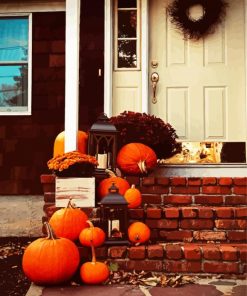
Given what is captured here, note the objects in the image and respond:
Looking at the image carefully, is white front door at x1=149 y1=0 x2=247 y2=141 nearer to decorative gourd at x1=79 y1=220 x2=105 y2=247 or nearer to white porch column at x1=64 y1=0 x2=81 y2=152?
white porch column at x1=64 y1=0 x2=81 y2=152

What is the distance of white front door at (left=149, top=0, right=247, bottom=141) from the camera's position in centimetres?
495

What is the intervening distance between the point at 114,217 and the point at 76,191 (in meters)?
0.45

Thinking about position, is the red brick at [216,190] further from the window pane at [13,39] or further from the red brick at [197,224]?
the window pane at [13,39]

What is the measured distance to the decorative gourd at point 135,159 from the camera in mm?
3965

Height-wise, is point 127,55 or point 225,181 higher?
point 127,55

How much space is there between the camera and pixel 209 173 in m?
4.65

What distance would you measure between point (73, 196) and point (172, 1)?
107 inches

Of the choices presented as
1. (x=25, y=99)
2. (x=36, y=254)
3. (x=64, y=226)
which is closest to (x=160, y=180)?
(x=64, y=226)

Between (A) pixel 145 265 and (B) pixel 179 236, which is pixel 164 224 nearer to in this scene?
Result: (B) pixel 179 236

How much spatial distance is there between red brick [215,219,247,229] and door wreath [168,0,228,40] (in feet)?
7.97

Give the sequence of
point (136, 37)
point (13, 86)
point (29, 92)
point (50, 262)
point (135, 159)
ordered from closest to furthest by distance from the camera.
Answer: point (50, 262) < point (135, 159) < point (136, 37) < point (29, 92) < point (13, 86)

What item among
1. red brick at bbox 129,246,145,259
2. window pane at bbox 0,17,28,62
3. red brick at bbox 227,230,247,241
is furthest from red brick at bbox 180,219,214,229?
window pane at bbox 0,17,28,62

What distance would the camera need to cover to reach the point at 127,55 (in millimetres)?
5191

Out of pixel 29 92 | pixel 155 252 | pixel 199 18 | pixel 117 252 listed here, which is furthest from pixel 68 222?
pixel 199 18
